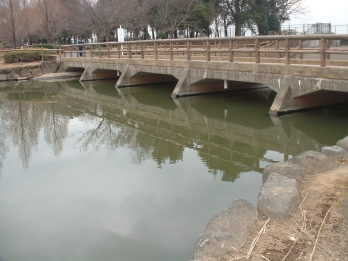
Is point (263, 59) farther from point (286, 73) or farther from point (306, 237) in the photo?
point (306, 237)

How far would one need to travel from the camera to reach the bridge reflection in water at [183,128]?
1007cm

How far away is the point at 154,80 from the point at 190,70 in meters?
6.44

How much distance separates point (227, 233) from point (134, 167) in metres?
5.19

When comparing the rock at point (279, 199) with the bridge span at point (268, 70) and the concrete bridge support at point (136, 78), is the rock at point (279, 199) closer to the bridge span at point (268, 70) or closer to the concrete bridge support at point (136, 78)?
the bridge span at point (268, 70)

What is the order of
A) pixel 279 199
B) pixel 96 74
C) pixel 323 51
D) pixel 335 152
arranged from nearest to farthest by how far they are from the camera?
1. pixel 279 199
2. pixel 335 152
3. pixel 323 51
4. pixel 96 74

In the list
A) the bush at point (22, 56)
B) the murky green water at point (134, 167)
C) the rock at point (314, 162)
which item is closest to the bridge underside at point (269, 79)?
the murky green water at point (134, 167)

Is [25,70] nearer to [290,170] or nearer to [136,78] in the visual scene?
[136,78]

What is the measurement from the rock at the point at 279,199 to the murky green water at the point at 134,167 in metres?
1.25

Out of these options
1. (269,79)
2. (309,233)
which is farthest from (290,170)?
(269,79)

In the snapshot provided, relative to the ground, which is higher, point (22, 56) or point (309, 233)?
point (22, 56)

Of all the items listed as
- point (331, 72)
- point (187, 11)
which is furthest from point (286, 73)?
point (187, 11)

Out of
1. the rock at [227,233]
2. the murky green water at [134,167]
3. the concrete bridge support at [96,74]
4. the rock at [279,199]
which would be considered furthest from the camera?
the concrete bridge support at [96,74]

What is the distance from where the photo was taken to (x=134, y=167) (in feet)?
31.1

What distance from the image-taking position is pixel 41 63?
99.1 ft
